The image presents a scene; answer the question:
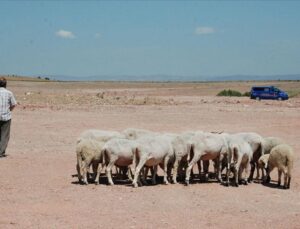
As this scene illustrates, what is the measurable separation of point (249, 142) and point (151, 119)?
16.3 m

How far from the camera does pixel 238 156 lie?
46.8 ft

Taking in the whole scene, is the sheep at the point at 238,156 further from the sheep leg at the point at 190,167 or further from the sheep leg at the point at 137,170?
the sheep leg at the point at 137,170

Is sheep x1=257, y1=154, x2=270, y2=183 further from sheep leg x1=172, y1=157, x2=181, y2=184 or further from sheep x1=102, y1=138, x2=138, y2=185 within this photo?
sheep x1=102, y1=138, x2=138, y2=185

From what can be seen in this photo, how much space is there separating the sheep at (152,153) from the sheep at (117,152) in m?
0.18

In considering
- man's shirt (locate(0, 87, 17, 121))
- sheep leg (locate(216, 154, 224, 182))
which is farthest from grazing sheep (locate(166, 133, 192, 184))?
man's shirt (locate(0, 87, 17, 121))

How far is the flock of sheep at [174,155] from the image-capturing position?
13750mm

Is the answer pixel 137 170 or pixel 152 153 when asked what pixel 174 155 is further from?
pixel 137 170

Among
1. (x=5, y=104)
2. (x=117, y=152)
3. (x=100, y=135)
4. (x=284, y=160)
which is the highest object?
(x=5, y=104)

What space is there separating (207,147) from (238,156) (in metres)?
0.86

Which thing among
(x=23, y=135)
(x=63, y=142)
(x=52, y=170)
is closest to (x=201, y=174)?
(x=52, y=170)

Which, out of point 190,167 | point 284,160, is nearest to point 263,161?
point 284,160

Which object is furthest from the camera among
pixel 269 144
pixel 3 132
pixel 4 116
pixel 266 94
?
pixel 266 94

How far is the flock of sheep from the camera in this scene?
1375 centimetres

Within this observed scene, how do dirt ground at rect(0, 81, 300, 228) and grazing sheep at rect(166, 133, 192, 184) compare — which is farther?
grazing sheep at rect(166, 133, 192, 184)
